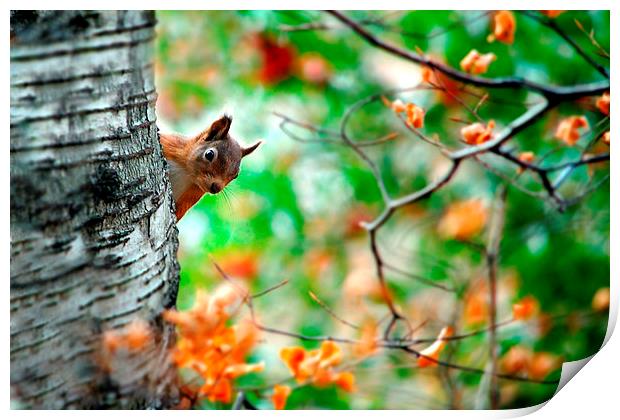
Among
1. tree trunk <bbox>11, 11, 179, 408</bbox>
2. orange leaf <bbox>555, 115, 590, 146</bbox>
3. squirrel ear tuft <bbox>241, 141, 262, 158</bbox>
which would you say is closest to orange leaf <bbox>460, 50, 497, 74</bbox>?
orange leaf <bbox>555, 115, 590, 146</bbox>

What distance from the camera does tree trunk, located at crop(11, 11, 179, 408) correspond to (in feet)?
3.08

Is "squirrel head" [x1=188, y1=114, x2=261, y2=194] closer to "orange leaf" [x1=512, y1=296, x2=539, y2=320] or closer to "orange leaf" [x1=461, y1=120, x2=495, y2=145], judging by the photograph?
"orange leaf" [x1=461, y1=120, x2=495, y2=145]

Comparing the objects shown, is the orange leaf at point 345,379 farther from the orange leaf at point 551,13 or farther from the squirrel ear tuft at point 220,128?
the orange leaf at point 551,13

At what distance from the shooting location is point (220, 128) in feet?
3.45

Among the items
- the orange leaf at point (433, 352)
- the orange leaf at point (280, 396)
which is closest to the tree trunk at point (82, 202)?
the orange leaf at point (280, 396)

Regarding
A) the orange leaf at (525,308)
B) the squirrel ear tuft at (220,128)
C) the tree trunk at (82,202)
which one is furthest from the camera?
the orange leaf at (525,308)

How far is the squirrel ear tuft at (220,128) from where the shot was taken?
41.1 inches

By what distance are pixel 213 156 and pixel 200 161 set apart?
0.02 metres

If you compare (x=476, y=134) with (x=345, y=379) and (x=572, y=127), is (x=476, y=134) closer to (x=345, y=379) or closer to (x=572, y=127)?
(x=572, y=127)

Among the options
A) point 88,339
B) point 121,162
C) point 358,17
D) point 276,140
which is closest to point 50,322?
point 88,339

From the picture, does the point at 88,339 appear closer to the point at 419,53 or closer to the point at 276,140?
the point at 276,140

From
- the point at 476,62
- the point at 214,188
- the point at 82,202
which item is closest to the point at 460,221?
the point at 476,62

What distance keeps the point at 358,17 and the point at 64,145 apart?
1.47ft

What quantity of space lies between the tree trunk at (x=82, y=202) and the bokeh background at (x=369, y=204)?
0.08m
